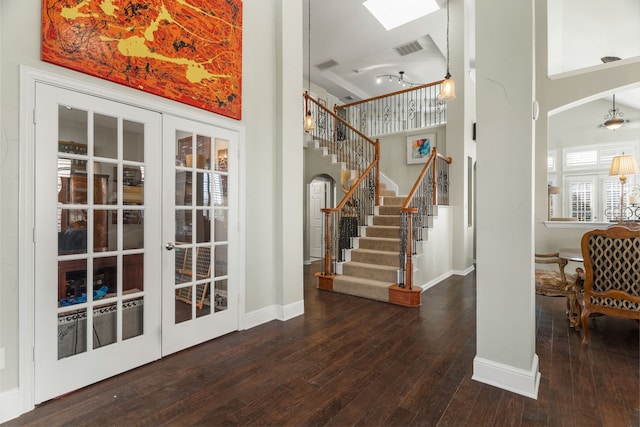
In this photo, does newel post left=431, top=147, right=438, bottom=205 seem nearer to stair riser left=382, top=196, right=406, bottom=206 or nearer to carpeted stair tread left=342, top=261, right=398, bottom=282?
stair riser left=382, top=196, right=406, bottom=206

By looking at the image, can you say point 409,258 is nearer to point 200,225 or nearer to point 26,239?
point 200,225

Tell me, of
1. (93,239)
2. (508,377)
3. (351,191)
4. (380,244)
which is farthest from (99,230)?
(380,244)

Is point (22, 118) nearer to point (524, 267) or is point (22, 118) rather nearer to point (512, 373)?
point (524, 267)

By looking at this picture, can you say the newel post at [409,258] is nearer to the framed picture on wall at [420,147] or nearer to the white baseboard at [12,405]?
the framed picture on wall at [420,147]

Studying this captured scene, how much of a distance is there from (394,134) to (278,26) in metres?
4.49

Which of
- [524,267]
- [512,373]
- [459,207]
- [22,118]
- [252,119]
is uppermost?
[252,119]

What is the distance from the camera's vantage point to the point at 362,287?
4578 millimetres

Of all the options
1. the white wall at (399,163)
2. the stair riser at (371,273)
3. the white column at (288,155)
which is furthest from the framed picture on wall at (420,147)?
the white column at (288,155)

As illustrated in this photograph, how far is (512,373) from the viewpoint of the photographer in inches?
83.7

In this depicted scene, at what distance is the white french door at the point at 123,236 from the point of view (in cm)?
200

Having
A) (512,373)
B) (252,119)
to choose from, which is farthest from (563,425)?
(252,119)

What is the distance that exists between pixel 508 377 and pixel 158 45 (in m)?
3.64

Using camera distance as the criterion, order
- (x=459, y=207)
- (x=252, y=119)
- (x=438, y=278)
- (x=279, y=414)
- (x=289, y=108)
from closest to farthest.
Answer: (x=279, y=414)
(x=252, y=119)
(x=289, y=108)
(x=438, y=278)
(x=459, y=207)

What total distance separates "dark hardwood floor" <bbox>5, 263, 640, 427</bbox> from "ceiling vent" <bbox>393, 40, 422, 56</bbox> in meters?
6.17
